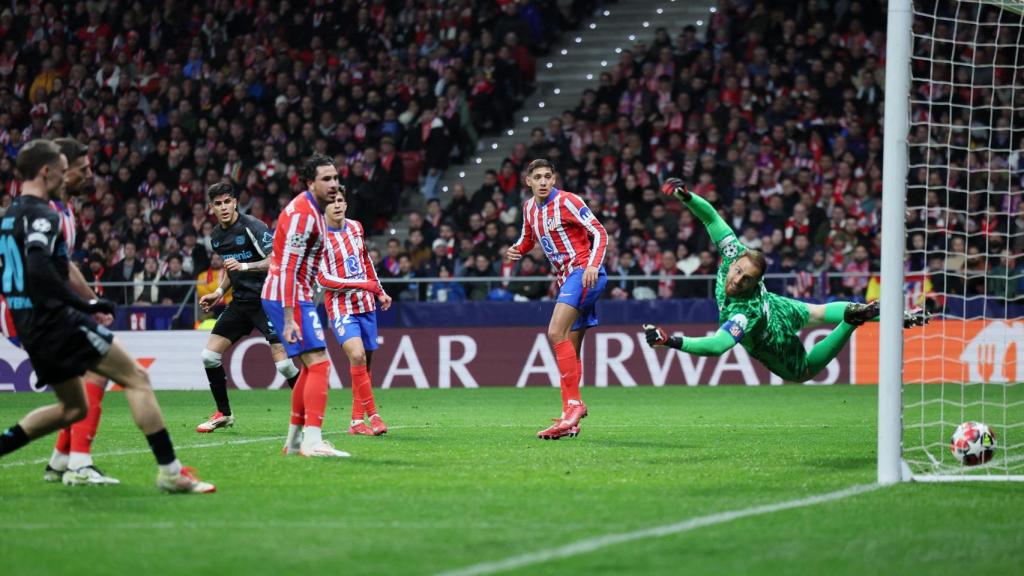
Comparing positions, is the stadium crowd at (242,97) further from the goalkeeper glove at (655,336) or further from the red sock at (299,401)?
the goalkeeper glove at (655,336)

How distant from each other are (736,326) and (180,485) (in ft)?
12.7

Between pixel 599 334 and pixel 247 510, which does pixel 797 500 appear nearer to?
pixel 247 510

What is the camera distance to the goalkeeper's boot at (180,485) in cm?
713

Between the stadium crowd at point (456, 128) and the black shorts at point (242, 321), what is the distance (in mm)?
6335

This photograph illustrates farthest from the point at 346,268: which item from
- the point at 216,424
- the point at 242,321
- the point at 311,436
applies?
the point at 311,436

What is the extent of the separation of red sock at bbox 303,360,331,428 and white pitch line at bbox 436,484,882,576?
3483 mm

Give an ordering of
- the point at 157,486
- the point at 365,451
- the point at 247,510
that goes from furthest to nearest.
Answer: the point at 365,451 < the point at 157,486 < the point at 247,510

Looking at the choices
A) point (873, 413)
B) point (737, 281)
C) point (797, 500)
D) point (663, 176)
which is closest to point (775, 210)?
point (663, 176)

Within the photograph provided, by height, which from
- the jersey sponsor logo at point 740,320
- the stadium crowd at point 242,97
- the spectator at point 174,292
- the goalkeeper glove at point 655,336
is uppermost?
the stadium crowd at point 242,97

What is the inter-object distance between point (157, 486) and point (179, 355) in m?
12.3

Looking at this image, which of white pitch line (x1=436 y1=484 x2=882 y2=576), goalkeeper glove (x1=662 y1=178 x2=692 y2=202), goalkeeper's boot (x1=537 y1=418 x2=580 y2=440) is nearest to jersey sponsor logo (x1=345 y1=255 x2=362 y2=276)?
goalkeeper's boot (x1=537 y1=418 x2=580 y2=440)

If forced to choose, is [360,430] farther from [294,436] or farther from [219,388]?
[294,436]

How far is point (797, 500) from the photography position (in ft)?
22.3

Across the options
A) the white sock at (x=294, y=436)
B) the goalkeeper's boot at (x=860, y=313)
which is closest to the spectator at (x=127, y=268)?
the white sock at (x=294, y=436)
